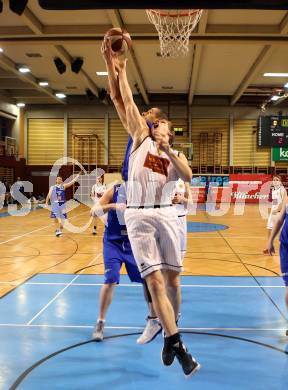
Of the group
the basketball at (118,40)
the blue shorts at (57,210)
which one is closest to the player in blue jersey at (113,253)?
the basketball at (118,40)

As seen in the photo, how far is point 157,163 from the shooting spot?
3.40 metres

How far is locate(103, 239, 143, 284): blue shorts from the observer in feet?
15.2

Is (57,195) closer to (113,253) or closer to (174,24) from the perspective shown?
(174,24)

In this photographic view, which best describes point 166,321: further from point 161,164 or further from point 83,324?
point 83,324

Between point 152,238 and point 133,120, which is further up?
point 133,120

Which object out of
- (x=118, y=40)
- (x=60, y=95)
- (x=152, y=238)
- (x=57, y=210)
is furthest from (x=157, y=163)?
(x=60, y=95)

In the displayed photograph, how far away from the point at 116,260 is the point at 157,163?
5.43ft

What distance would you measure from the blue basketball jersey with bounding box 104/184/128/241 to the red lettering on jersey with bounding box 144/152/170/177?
1.28m

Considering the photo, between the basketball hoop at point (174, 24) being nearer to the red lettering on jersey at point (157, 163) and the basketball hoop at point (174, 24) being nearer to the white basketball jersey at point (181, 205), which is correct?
the white basketball jersey at point (181, 205)

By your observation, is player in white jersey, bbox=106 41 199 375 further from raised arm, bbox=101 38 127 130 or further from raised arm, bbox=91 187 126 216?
raised arm, bbox=91 187 126 216

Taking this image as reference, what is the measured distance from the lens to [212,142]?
29.0 meters

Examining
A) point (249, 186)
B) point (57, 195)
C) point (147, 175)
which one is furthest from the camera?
point (249, 186)

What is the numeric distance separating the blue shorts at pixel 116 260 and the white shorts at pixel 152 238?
4.30 feet

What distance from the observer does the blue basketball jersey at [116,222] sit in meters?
4.68
